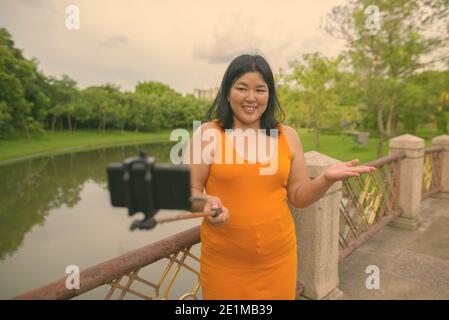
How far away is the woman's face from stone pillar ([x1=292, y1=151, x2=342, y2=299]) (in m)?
1.19

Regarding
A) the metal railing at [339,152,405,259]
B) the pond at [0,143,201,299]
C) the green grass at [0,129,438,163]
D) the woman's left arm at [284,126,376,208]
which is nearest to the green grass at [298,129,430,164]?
the green grass at [0,129,438,163]

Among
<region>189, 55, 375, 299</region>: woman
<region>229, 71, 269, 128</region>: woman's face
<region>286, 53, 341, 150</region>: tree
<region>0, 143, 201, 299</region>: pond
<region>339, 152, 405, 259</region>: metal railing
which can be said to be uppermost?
<region>286, 53, 341, 150</region>: tree

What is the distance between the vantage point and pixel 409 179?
495 centimetres

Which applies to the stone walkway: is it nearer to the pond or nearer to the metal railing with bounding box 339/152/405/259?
the metal railing with bounding box 339/152/405/259

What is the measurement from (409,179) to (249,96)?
4.31 metres

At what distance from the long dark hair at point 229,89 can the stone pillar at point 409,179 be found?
380cm

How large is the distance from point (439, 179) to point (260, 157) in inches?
262

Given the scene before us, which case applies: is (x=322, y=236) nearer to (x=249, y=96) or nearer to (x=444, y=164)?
(x=249, y=96)

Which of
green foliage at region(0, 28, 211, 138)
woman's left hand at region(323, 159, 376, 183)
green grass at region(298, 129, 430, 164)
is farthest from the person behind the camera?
green foliage at region(0, 28, 211, 138)

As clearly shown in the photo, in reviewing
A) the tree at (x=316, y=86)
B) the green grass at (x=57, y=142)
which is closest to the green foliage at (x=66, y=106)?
the green grass at (x=57, y=142)

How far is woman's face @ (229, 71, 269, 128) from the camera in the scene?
1709 mm

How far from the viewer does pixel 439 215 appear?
538cm

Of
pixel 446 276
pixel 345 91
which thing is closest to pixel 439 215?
pixel 446 276
